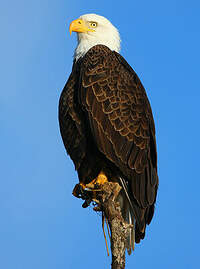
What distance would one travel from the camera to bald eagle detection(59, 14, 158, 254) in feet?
25.4

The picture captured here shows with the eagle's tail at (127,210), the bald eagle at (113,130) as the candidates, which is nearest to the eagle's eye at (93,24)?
the bald eagle at (113,130)

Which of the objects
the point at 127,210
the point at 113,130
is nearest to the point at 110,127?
the point at 113,130

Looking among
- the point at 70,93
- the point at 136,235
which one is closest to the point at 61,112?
the point at 70,93

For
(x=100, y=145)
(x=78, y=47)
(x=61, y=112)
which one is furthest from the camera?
(x=78, y=47)

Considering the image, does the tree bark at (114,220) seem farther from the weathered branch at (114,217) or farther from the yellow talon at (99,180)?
the yellow talon at (99,180)

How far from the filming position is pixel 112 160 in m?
7.68

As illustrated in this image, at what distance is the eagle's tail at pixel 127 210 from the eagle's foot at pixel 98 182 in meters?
0.26

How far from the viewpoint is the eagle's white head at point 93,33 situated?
8648 mm

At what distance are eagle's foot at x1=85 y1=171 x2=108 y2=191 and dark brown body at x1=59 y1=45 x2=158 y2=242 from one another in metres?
0.13

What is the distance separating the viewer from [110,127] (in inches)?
305

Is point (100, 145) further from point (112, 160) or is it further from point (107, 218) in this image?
point (107, 218)

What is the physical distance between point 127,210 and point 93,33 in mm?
3000

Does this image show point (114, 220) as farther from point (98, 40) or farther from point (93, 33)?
point (93, 33)

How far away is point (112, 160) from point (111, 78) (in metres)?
1.27
